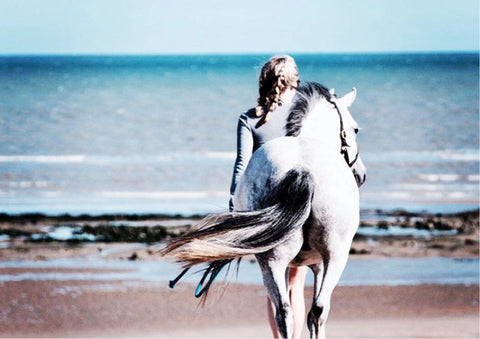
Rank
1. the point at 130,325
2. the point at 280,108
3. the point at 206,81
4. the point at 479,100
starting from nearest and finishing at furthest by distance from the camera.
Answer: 1. the point at 280,108
2. the point at 130,325
3. the point at 479,100
4. the point at 206,81

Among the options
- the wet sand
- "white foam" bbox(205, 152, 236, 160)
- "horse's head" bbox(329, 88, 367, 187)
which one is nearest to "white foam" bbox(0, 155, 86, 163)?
"white foam" bbox(205, 152, 236, 160)

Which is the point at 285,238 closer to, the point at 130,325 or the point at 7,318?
the point at 130,325

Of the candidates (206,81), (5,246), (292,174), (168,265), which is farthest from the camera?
(206,81)

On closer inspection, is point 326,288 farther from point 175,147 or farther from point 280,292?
point 175,147

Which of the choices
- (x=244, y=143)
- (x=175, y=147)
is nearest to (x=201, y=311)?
(x=244, y=143)

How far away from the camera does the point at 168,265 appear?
705cm

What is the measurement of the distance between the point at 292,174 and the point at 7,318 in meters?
3.07

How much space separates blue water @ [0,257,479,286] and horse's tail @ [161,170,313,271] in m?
3.26

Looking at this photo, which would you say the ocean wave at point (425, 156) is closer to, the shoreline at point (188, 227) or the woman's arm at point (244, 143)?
the shoreline at point (188, 227)

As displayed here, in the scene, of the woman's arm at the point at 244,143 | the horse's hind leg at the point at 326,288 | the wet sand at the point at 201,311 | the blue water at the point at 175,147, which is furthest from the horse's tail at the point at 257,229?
the wet sand at the point at 201,311

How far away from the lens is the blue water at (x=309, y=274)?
21.1 feet

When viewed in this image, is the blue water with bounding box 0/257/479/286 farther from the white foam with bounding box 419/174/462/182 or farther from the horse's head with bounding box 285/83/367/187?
the white foam with bounding box 419/174/462/182

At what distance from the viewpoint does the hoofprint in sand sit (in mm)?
5266

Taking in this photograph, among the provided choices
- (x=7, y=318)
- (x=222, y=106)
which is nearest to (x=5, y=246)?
(x=7, y=318)
